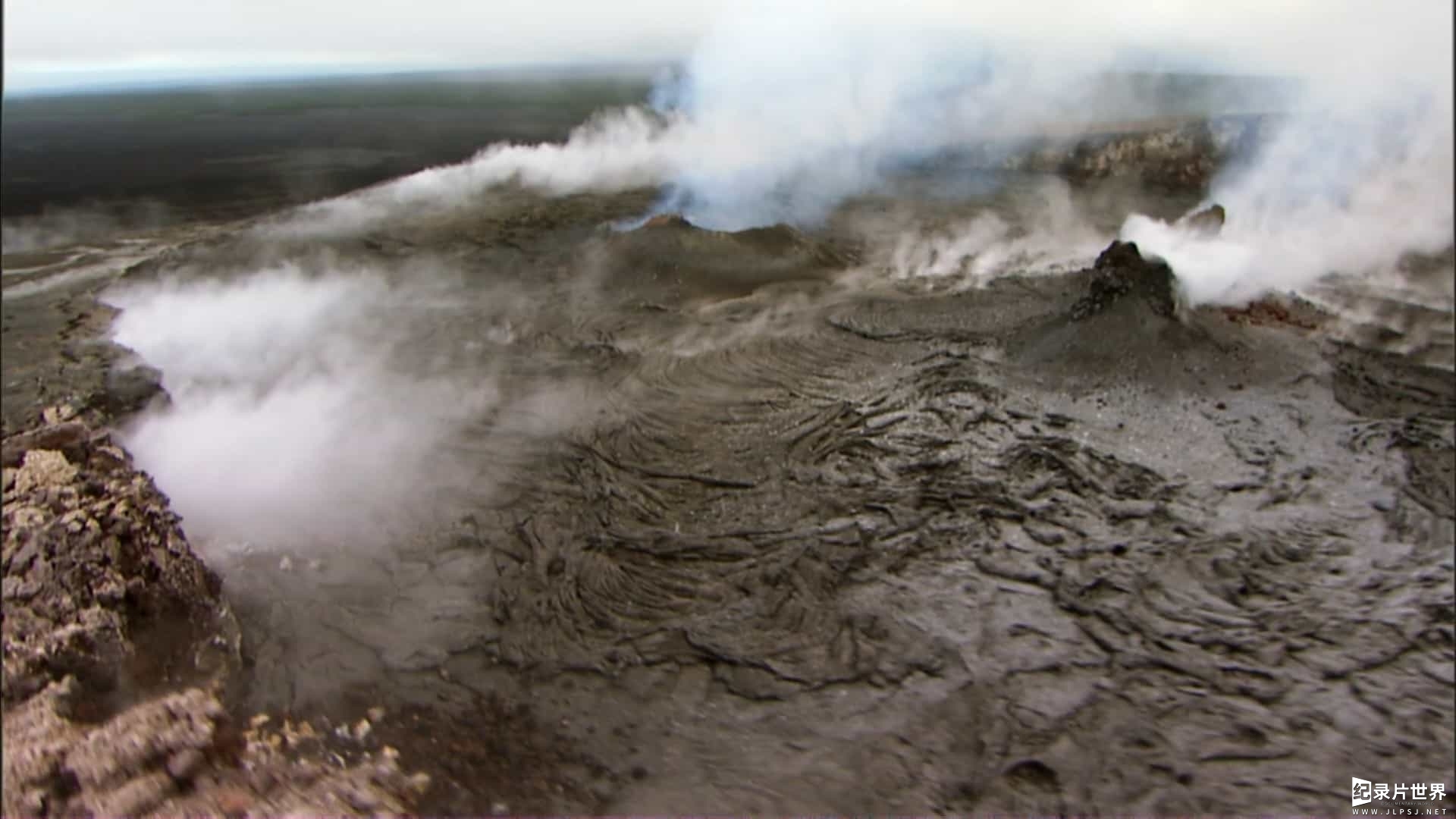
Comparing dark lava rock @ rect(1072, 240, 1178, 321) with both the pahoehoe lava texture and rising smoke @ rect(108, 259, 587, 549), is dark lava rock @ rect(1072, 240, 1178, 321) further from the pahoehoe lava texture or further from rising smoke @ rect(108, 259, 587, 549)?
rising smoke @ rect(108, 259, 587, 549)

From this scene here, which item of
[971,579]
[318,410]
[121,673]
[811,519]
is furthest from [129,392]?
[971,579]

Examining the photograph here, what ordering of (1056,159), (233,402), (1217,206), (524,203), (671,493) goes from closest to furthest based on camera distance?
(671,493)
(233,402)
(1217,206)
(524,203)
(1056,159)

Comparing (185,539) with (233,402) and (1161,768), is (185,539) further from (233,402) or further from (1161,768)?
(1161,768)

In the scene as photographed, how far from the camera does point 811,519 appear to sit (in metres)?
9.98

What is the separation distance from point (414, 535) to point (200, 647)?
100 inches

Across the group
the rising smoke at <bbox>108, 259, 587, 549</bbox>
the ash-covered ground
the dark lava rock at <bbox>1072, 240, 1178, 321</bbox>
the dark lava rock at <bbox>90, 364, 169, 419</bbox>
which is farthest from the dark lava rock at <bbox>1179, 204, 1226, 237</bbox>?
the dark lava rock at <bbox>90, 364, 169, 419</bbox>

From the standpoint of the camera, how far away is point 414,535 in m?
9.59

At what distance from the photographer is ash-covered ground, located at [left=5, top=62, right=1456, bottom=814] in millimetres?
7074

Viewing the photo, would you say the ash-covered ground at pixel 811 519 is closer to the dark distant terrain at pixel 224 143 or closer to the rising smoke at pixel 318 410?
the rising smoke at pixel 318 410

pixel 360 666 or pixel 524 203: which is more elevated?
pixel 524 203

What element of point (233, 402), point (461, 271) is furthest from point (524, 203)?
point (233, 402)

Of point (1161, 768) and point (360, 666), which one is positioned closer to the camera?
point (1161, 768)

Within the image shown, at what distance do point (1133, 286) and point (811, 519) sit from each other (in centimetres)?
785

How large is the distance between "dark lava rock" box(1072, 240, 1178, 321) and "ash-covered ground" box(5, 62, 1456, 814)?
0.20ft
